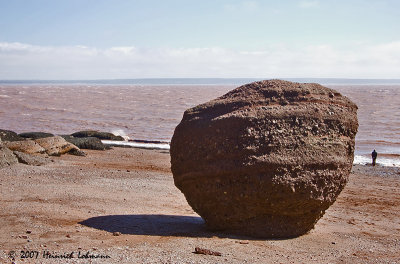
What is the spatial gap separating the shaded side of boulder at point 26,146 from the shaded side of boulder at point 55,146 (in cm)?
34

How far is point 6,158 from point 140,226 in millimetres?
6559

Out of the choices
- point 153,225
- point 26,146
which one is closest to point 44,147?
point 26,146

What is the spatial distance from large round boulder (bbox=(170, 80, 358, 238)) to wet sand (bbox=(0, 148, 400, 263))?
0.41 metres

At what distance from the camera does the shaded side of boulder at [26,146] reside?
16781 mm

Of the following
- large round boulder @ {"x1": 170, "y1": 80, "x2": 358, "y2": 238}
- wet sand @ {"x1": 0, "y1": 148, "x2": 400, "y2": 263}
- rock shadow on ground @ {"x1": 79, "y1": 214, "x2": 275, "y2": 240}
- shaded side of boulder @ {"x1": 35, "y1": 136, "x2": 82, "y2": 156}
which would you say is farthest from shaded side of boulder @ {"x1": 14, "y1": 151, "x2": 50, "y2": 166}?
large round boulder @ {"x1": 170, "y1": 80, "x2": 358, "y2": 238}

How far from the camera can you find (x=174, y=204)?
1122 cm

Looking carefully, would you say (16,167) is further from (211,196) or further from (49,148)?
(211,196)

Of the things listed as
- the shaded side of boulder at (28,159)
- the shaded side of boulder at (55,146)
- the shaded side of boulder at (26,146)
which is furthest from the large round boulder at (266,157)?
the shaded side of boulder at (55,146)

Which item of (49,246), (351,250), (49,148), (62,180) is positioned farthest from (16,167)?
(351,250)

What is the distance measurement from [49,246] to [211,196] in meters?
2.54

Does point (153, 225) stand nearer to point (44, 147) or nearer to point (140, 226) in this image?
point (140, 226)

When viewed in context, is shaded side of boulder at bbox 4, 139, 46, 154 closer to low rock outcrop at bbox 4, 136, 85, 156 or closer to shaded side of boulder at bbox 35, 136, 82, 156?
low rock outcrop at bbox 4, 136, 85, 156

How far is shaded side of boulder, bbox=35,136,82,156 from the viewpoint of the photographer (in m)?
17.9

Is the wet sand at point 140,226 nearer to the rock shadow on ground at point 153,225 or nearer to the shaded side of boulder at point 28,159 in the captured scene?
the rock shadow on ground at point 153,225
